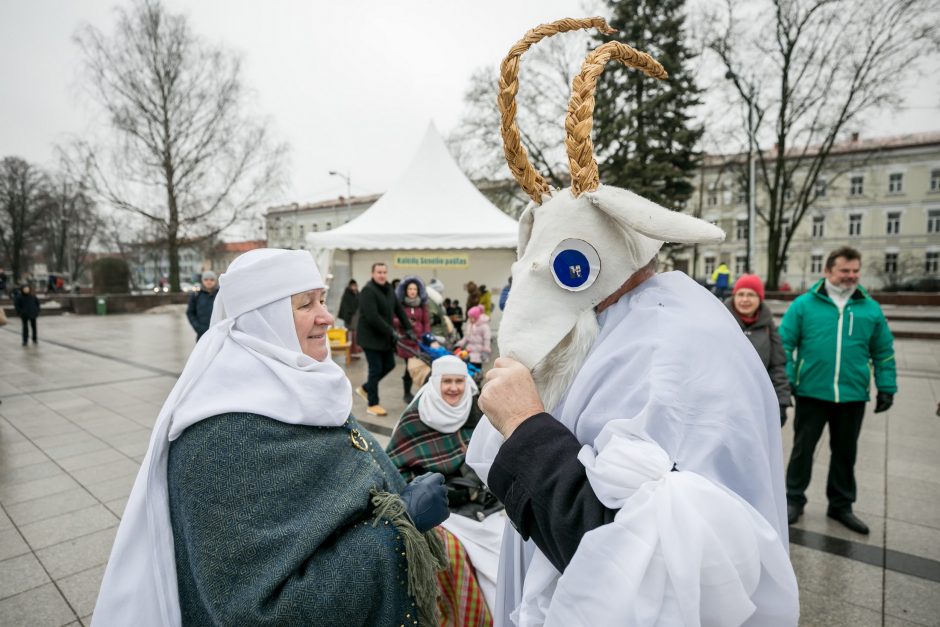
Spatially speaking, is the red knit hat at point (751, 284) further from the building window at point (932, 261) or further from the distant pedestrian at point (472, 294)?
the building window at point (932, 261)

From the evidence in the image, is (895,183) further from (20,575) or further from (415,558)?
(20,575)

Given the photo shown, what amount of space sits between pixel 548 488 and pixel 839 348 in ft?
11.2

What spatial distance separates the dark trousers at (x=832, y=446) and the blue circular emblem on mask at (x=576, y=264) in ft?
10.9

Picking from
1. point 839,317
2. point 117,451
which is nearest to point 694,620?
point 839,317

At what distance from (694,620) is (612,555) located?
0.44 ft

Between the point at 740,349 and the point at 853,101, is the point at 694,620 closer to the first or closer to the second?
the point at 740,349

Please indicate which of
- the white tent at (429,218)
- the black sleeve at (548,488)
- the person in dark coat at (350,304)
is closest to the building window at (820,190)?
the white tent at (429,218)

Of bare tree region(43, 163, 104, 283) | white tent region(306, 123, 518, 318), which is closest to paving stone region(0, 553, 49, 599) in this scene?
white tent region(306, 123, 518, 318)

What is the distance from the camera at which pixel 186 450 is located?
127 centimetres

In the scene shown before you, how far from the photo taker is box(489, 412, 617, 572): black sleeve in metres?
0.84

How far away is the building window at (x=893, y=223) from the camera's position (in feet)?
121

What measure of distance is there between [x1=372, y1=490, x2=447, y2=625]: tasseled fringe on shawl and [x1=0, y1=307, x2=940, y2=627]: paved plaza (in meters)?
2.13

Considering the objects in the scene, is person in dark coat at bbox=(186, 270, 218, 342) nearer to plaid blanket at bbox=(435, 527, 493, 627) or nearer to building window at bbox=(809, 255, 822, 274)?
plaid blanket at bbox=(435, 527, 493, 627)

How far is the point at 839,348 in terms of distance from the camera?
3.33 meters
